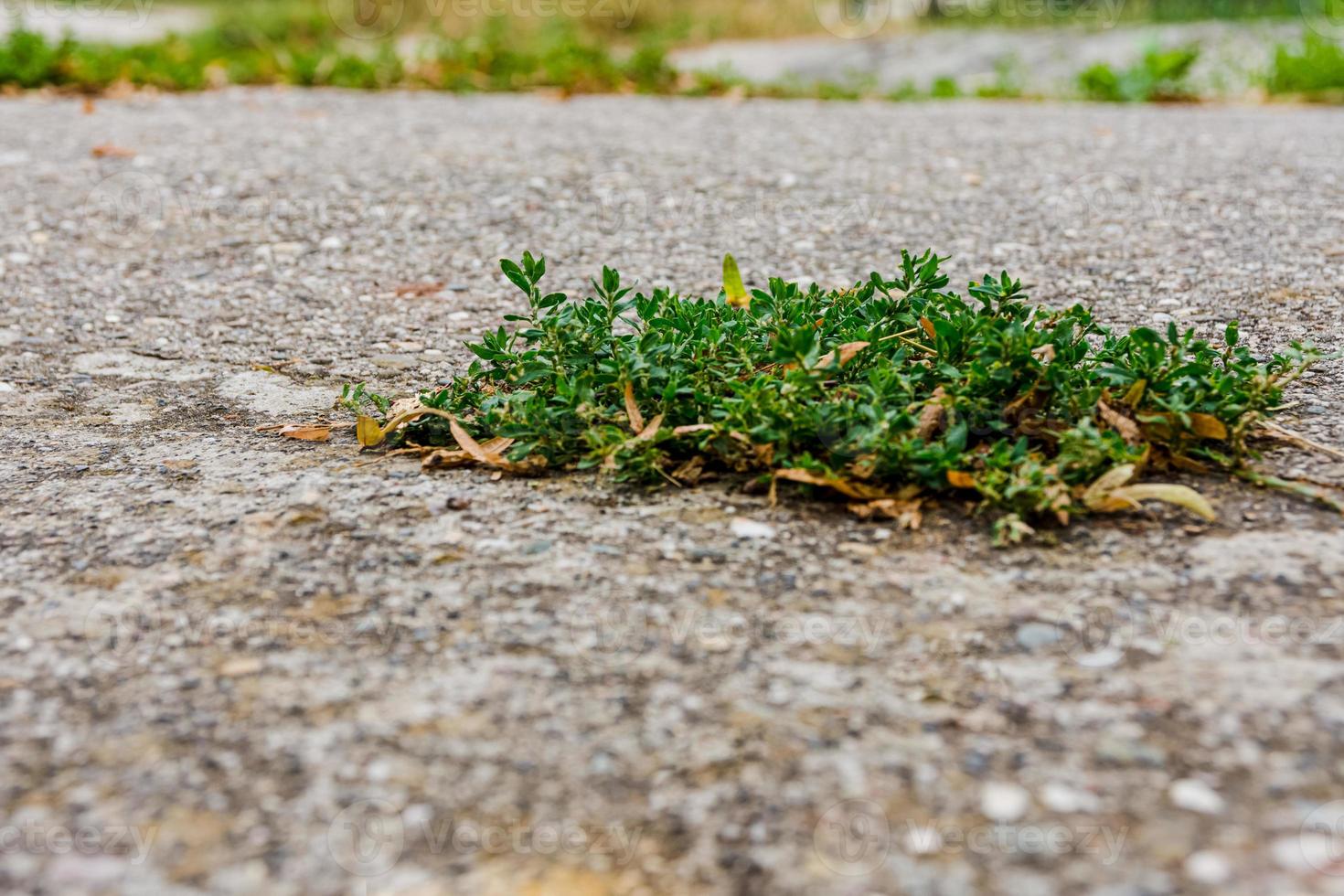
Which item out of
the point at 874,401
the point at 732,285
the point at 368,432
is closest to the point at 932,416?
the point at 874,401

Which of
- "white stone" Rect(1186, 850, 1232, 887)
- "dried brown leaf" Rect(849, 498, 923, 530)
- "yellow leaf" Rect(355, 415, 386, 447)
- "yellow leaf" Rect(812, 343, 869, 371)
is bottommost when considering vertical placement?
"white stone" Rect(1186, 850, 1232, 887)

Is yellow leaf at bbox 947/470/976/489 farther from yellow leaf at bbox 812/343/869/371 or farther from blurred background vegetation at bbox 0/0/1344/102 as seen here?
blurred background vegetation at bbox 0/0/1344/102

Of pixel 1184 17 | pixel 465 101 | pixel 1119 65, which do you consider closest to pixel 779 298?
pixel 465 101

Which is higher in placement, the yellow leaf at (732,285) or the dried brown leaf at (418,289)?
the yellow leaf at (732,285)

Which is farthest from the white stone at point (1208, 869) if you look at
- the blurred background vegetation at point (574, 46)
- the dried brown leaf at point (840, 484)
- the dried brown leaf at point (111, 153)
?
the blurred background vegetation at point (574, 46)

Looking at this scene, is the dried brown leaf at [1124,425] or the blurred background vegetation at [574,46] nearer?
the dried brown leaf at [1124,425]

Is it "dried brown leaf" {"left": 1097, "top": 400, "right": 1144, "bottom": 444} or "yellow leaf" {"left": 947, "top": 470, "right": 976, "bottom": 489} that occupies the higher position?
"dried brown leaf" {"left": 1097, "top": 400, "right": 1144, "bottom": 444}

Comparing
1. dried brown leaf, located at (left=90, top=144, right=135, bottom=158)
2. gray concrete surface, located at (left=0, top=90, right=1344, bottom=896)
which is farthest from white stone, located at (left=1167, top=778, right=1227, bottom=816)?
dried brown leaf, located at (left=90, top=144, right=135, bottom=158)

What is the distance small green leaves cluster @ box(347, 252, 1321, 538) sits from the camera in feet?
6.53

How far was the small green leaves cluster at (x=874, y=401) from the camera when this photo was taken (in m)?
1.99

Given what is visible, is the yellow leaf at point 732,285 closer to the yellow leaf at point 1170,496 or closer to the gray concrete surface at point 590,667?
the gray concrete surface at point 590,667

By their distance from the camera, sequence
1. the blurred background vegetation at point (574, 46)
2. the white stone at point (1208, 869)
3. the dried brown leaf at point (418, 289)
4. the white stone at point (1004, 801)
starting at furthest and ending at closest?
the blurred background vegetation at point (574, 46) → the dried brown leaf at point (418, 289) → the white stone at point (1004, 801) → the white stone at point (1208, 869)

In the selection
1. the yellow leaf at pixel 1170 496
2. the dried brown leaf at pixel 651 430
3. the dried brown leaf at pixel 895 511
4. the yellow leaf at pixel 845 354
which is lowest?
the dried brown leaf at pixel 895 511

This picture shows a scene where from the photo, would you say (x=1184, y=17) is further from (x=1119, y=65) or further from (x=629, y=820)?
(x=629, y=820)
